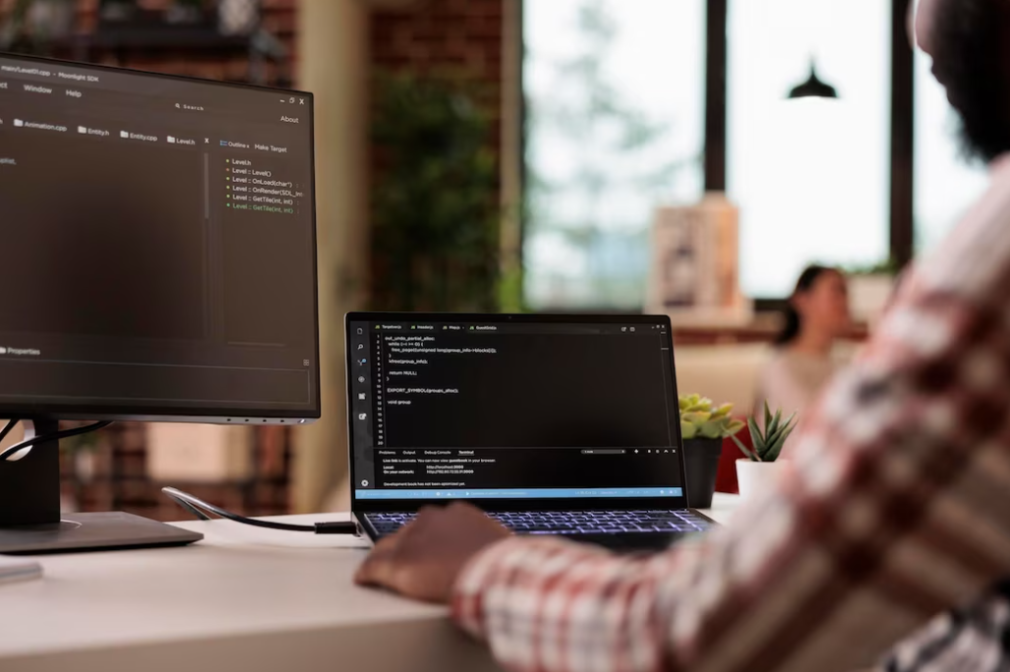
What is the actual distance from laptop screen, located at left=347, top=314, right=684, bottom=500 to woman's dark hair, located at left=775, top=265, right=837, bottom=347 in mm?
3136

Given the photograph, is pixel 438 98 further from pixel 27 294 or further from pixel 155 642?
pixel 155 642

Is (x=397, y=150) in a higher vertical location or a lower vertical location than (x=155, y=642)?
higher

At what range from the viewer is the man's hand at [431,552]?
0.86 metres

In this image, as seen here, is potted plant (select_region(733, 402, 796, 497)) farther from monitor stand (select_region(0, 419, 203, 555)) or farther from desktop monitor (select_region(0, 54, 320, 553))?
monitor stand (select_region(0, 419, 203, 555))

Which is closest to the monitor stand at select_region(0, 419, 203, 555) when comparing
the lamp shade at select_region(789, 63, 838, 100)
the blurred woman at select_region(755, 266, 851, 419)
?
the lamp shade at select_region(789, 63, 838, 100)

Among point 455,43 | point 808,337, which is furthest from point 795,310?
point 455,43

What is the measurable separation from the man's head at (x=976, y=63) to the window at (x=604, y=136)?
436cm

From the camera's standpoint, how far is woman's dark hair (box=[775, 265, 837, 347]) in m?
4.34

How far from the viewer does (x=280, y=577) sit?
0.98 metres

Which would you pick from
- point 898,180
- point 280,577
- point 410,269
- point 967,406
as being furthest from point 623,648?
point 898,180

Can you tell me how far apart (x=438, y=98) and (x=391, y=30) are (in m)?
0.61

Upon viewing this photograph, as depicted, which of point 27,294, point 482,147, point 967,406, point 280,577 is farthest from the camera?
point 482,147

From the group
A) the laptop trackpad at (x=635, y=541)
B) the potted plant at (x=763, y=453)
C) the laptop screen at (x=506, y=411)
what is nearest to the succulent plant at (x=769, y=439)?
the potted plant at (x=763, y=453)

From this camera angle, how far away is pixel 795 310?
437 cm
